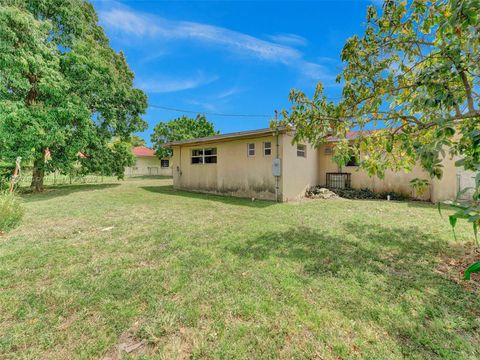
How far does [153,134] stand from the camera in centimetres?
2744

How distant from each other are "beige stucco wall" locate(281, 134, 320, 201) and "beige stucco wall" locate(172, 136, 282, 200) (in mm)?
505

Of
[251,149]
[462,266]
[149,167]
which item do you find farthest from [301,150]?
[149,167]

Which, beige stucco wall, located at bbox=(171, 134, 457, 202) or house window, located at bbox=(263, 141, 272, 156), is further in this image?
house window, located at bbox=(263, 141, 272, 156)

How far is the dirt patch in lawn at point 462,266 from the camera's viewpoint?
2832mm

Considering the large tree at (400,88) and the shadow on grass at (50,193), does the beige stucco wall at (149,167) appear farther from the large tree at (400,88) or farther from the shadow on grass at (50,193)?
the large tree at (400,88)

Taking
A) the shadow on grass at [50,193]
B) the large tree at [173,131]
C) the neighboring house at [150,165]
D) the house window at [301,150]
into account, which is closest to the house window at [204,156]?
the house window at [301,150]

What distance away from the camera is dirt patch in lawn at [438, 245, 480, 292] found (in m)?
2.83

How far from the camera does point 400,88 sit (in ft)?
10.9

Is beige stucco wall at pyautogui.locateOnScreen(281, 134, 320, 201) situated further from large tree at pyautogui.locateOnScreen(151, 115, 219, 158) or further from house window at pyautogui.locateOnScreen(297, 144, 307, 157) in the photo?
large tree at pyautogui.locateOnScreen(151, 115, 219, 158)

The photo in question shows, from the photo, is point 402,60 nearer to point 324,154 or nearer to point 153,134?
point 324,154

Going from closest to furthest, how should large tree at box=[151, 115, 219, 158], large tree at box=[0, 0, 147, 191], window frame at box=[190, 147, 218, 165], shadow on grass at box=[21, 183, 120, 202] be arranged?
large tree at box=[0, 0, 147, 191] < shadow on grass at box=[21, 183, 120, 202] < window frame at box=[190, 147, 218, 165] < large tree at box=[151, 115, 219, 158]

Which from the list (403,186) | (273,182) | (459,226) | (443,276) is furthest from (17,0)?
(403,186)

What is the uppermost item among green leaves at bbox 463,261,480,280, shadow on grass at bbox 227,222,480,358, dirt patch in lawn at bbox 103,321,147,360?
green leaves at bbox 463,261,480,280

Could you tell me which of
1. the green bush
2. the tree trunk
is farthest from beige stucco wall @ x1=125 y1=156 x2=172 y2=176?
the green bush
